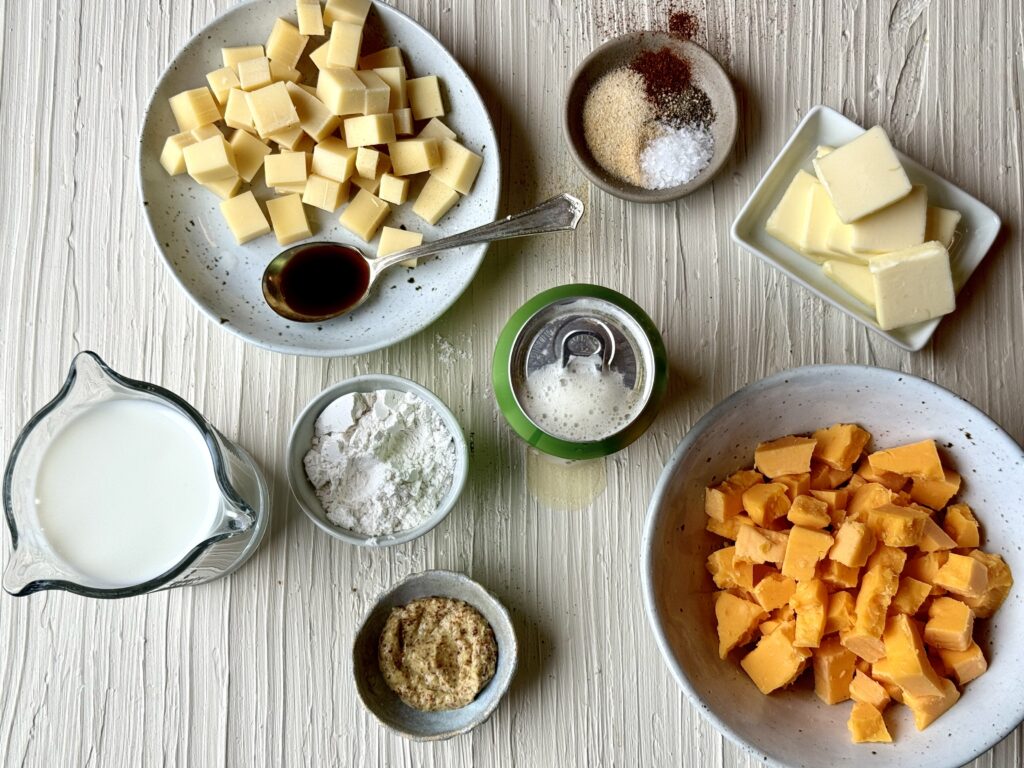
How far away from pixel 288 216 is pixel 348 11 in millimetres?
338

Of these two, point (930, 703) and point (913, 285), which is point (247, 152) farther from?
point (930, 703)

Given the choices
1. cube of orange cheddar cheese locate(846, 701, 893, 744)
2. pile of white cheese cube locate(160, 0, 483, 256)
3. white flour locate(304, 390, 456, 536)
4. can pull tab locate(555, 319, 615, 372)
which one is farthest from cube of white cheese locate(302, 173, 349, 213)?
cube of orange cheddar cheese locate(846, 701, 893, 744)

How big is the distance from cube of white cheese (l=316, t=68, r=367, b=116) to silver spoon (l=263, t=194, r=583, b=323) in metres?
0.21

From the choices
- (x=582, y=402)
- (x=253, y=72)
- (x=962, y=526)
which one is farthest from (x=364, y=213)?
(x=962, y=526)

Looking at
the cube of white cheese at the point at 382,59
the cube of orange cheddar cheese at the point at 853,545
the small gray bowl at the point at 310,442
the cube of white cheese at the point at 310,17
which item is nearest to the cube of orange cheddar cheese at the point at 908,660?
the cube of orange cheddar cheese at the point at 853,545

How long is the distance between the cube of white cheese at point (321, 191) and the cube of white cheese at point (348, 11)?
0.82 ft

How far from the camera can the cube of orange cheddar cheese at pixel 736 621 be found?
3.98 feet

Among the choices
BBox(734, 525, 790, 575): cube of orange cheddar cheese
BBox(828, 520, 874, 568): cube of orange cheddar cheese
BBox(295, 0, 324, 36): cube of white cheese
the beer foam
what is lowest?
BBox(734, 525, 790, 575): cube of orange cheddar cheese

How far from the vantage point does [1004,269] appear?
139 cm

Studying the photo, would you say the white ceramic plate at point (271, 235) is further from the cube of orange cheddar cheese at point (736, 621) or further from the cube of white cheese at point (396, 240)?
the cube of orange cheddar cheese at point (736, 621)

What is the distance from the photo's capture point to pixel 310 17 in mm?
1371

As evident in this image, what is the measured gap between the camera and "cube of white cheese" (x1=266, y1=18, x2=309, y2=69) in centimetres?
138

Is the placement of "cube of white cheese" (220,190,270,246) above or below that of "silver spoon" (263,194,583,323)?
above

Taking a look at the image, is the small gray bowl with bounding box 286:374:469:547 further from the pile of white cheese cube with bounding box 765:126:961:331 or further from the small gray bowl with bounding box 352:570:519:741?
the pile of white cheese cube with bounding box 765:126:961:331
